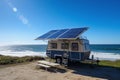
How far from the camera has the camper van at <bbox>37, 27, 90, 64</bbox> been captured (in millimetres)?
14977

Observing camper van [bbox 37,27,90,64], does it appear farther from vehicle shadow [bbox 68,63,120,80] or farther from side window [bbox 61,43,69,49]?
vehicle shadow [bbox 68,63,120,80]

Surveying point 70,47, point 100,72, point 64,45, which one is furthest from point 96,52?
point 100,72

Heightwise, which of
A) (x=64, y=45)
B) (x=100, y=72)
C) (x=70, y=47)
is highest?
(x=64, y=45)

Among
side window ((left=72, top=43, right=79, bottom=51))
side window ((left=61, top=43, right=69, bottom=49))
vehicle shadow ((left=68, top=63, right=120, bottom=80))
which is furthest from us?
side window ((left=61, top=43, right=69, bottom=49))

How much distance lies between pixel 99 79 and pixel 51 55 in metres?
7.65

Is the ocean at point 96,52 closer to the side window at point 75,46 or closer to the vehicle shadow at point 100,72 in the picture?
the side window at point 75,46

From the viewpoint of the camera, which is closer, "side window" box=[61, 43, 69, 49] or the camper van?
the camper van

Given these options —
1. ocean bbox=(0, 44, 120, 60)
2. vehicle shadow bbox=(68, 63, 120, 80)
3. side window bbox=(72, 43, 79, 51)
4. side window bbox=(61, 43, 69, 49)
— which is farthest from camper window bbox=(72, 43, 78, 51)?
ocean bbox=(0, 44, 120, 60)

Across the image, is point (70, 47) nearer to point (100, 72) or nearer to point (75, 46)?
point (75, 46)

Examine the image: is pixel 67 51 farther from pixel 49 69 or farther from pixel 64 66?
pixel 49 69

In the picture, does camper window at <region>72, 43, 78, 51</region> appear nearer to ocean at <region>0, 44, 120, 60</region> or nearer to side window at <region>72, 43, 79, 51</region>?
side window at <region>72, 43, 79, 51</region>

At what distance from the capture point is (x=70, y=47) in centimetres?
1583

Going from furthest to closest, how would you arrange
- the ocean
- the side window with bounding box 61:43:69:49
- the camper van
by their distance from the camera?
the ocean, the side window with bounding box 61:43:69:49, the camper van

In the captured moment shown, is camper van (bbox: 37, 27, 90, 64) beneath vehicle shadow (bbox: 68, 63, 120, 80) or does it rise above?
above
